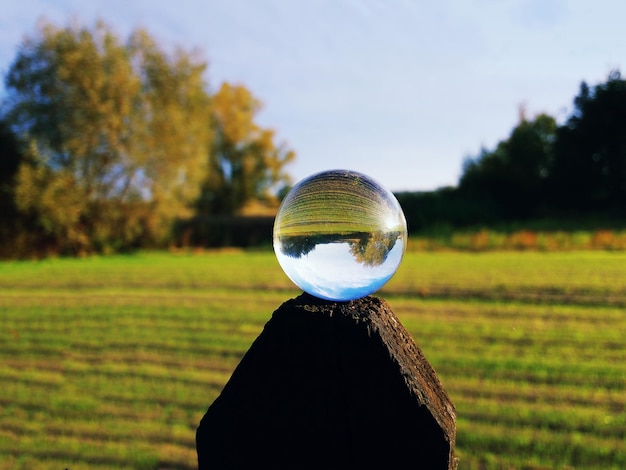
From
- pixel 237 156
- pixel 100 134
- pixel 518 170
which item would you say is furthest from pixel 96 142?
pixel 518 170

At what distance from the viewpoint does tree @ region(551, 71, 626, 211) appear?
92.1 feet

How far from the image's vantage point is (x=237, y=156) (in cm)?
3841

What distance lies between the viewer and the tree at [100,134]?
880 inches

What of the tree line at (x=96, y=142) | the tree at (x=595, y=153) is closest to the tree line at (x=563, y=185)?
the tree at (x=595, y=153)

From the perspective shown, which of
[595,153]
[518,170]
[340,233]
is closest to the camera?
[340,233]

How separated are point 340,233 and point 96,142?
2388cm

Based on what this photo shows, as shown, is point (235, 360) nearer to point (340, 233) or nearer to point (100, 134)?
point (340, 233)

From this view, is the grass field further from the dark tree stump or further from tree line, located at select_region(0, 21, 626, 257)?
tree line, located at select_region(0, 21, 626, 257)

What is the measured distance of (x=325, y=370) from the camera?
1206 millimetres

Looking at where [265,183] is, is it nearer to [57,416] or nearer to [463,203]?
[463,203]

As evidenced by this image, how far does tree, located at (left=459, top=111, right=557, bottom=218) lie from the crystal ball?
29828 mm

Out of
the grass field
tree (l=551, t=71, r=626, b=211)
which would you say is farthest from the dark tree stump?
tree (l=551, t=71, r=626, b=211)

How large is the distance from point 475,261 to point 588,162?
16.2 metres

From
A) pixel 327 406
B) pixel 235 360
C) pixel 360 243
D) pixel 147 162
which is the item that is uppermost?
pixel 147 162
